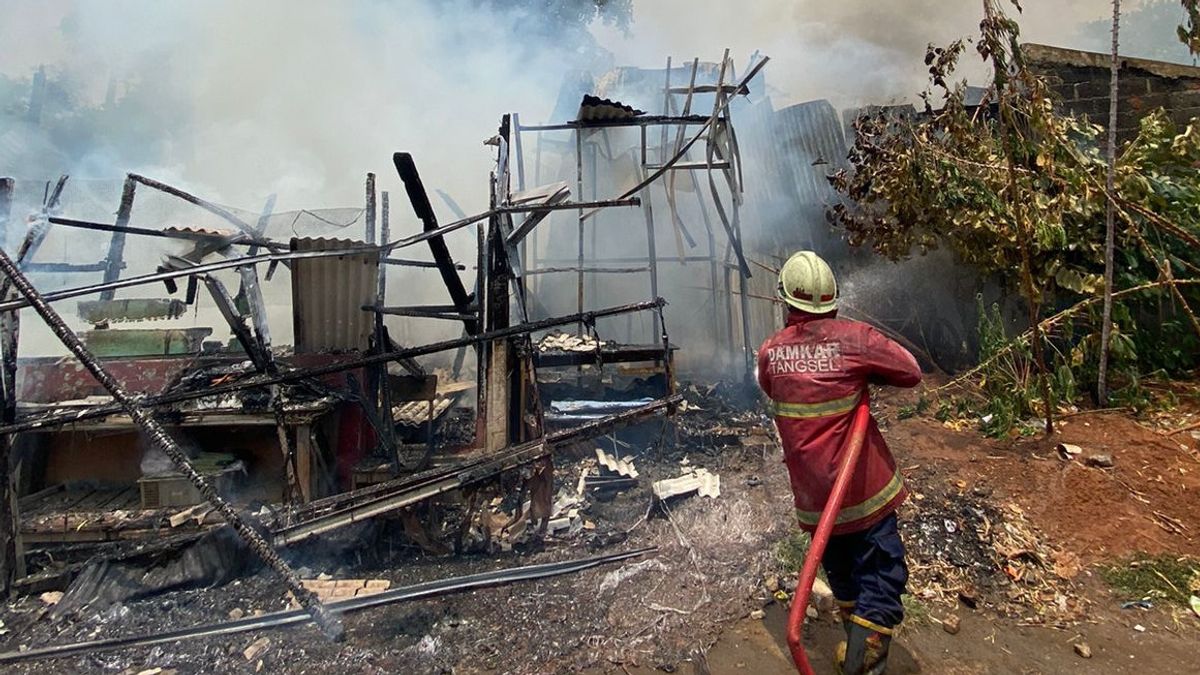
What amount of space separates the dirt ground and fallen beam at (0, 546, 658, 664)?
0.06 m

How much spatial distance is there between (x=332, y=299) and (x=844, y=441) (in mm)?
4739

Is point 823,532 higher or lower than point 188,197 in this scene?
lower

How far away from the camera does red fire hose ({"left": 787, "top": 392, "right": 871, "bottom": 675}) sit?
2342 mm

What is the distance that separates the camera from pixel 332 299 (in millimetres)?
5746

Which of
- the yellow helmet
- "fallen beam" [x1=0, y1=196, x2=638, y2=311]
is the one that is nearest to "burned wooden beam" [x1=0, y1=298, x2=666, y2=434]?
"fallen beam" [x1=0, y1=196, x2=638, y2=311]

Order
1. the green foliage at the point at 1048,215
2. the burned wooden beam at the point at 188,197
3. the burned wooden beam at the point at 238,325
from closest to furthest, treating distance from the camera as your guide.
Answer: the burned wooden beam at the point at 238,325 < the green foliage at the point at 1048,215 < the burned wooden beam at the point at 188,197

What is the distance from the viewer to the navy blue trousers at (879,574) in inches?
111

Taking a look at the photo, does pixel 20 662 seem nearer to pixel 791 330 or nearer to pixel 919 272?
pixel 791 330

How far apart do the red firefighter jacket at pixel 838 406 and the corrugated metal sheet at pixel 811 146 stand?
814 cm

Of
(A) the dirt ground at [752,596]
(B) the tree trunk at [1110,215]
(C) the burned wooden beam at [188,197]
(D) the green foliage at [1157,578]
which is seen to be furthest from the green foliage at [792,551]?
(C) the burned wooden beam at [188,197]

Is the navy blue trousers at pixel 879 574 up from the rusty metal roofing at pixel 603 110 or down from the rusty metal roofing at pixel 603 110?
down

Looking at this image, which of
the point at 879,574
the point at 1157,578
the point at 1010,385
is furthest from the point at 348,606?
the point at 1010,385

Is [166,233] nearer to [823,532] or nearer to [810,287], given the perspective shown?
[810,287]

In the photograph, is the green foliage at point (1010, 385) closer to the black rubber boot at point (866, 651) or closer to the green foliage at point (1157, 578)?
the green foliage at point (1157, 578)
